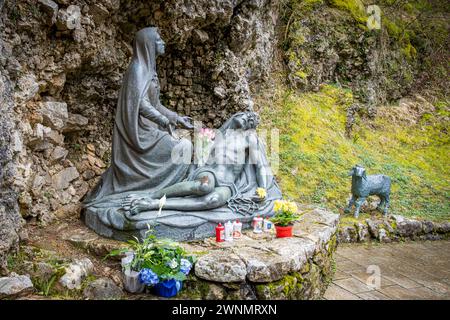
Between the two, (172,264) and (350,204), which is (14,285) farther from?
(350,204)

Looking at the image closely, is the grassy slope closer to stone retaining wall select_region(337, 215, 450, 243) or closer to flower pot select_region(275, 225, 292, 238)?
stone retaining wall select_region(337, 215, 450, 243)

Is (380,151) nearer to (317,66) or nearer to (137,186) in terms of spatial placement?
(317,66)

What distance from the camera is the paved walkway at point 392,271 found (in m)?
4.19

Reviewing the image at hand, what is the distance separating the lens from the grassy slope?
7492 mm

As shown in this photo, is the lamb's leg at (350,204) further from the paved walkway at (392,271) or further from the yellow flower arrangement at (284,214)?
the yellow flower arrangement at (284,214)

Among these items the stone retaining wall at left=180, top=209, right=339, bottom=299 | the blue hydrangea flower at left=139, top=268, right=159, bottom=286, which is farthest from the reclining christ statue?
the blue hydrangea flower at left=139, top=268, right=159, bottom=286

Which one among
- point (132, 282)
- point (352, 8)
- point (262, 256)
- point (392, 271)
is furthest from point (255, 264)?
point (352, 8)

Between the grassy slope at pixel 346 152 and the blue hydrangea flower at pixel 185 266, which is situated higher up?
the grassy slope at pixel 346 152

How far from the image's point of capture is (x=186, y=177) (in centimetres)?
432

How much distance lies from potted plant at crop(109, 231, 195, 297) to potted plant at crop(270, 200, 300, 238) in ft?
3.60

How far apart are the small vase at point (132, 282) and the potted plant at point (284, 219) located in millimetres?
1487

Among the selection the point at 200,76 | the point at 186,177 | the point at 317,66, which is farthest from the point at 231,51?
the point at 186,177

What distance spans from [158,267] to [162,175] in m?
1.30

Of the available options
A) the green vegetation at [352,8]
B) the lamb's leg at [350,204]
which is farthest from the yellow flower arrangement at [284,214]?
the green vegetation at [352,8]
